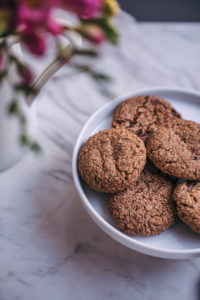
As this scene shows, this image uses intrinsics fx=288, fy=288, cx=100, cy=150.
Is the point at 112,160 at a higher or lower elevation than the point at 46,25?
lower

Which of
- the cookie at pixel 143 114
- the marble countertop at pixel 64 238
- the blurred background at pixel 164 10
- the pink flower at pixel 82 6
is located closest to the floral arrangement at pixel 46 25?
the pink flower at pixel 82 6

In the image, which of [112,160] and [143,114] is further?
[143,114]

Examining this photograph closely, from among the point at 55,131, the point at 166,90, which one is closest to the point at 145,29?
the point at 166,90

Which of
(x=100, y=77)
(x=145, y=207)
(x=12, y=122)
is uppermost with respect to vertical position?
(x=100, y=77)

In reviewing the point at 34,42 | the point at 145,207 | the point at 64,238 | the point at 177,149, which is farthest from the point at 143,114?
the point at 34,42

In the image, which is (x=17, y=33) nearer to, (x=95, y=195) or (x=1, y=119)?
(x=1, y=119)

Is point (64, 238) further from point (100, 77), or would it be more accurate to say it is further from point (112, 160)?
point (100, 77)
